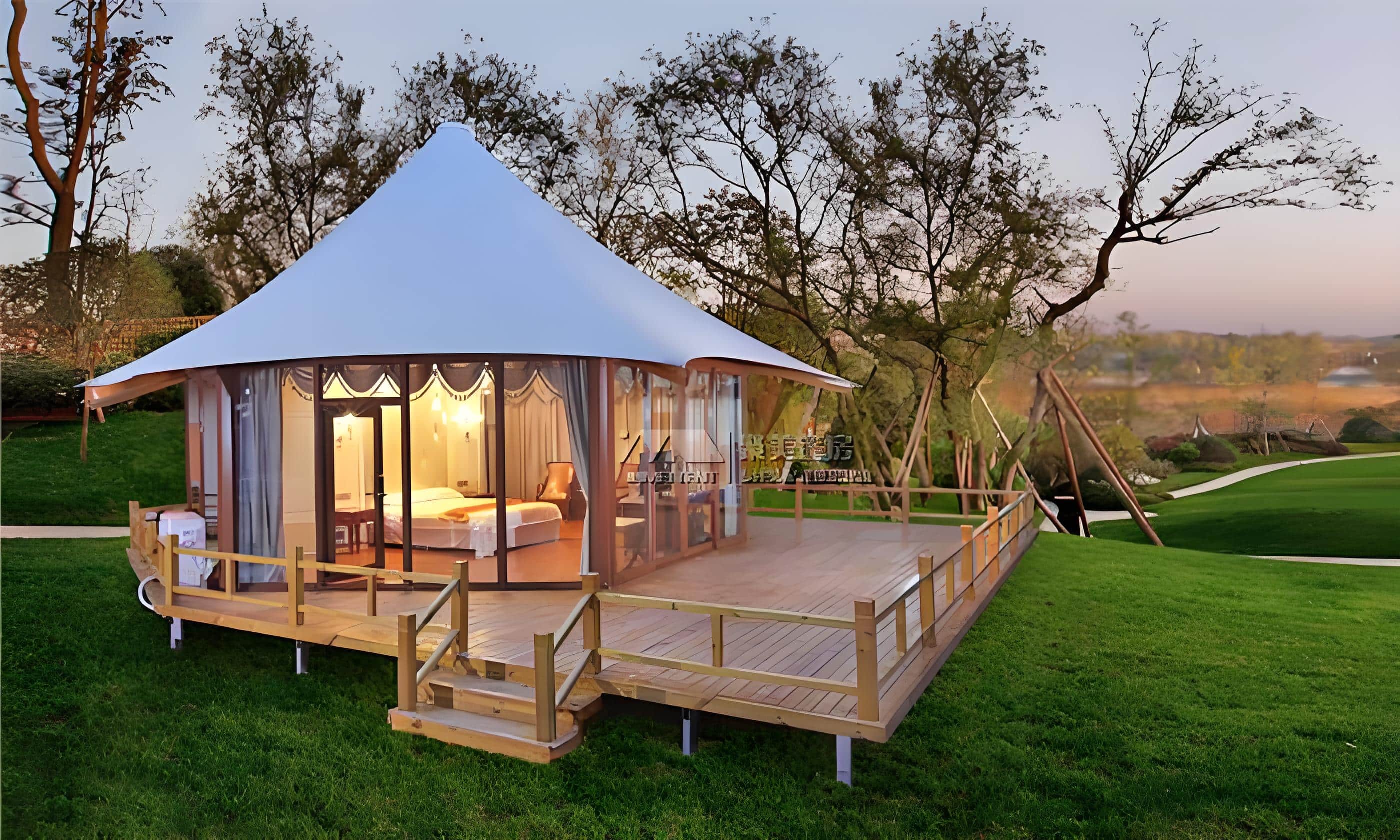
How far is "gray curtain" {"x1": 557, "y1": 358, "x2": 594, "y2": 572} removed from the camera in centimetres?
755

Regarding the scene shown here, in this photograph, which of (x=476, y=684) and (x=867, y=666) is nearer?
(x=867, y=666)

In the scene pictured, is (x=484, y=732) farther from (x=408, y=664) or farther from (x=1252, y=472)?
(x=1252, y=472)

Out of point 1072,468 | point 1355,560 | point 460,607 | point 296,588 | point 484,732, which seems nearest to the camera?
point 484,732

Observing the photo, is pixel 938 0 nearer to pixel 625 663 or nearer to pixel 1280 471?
pixel 1280 471

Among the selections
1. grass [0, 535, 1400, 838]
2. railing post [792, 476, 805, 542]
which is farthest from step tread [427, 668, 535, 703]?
railing post [792, 476, 805, 542]

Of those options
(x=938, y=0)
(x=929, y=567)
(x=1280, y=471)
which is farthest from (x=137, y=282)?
(x=1280, y=471)

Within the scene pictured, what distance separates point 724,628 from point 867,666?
2.02 metres

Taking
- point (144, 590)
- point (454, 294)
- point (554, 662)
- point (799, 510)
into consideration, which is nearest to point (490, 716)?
point (554, 662)

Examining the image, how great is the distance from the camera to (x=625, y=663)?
213 inches

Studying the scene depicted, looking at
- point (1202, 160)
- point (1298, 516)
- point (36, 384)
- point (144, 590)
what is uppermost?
point (1202, 160)

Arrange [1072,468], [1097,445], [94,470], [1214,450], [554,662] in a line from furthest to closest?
[94,470]
[1214,450]
[1072,468]
[1097,445]
[554,662]

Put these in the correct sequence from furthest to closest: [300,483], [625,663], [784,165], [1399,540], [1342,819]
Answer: [784,165] < [1399,540] < [300,483] < [625,663] < [1342,819]

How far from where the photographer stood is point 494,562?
7.68m

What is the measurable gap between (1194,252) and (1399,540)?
20.1ft
